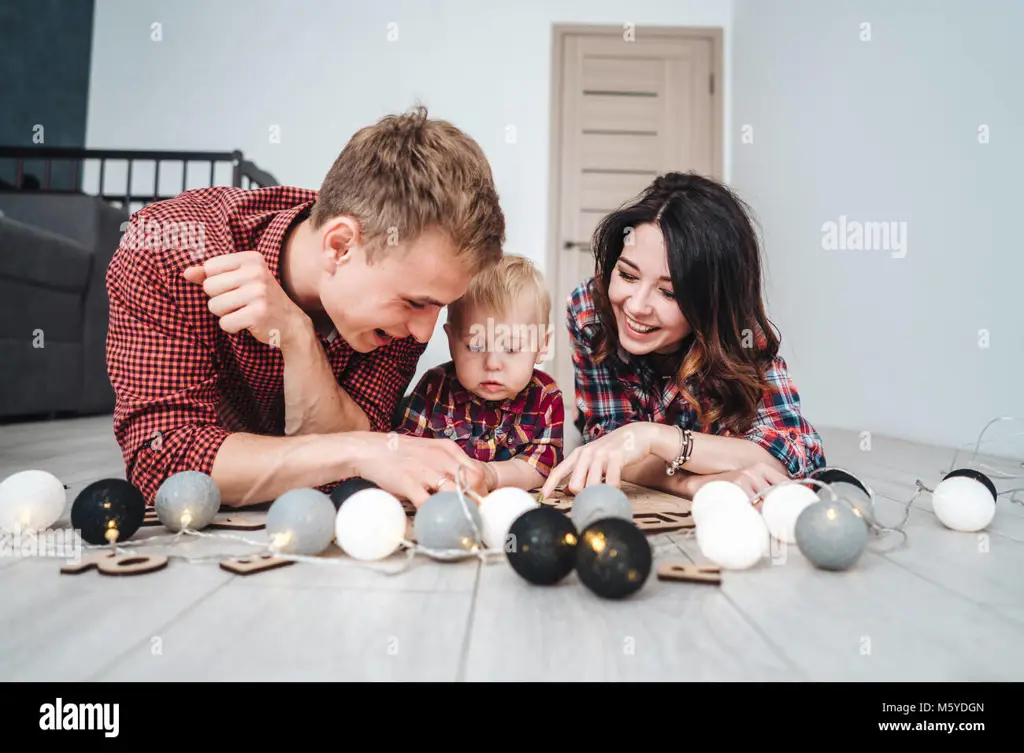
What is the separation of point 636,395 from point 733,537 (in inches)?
29.6

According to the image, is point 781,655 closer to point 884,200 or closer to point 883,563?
point 883,563

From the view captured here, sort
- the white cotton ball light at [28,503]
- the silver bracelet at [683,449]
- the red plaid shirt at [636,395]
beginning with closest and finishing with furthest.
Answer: the white cotton ball light at [28,503], the silver bracelet at [683,449], the red plaid shirt at [636,395]

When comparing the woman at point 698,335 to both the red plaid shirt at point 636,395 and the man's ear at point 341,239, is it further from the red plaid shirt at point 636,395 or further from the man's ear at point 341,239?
the man's ear at point 341,239

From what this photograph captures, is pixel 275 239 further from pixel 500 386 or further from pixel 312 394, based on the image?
pixel 500 386

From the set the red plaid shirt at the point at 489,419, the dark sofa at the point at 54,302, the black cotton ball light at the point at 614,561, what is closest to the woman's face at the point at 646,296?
the red plaid shirt at the point at 489,419

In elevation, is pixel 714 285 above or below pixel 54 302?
below

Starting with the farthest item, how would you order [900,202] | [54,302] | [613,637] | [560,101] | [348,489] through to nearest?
[560,101] < [54,302] < [900,202] < [348,489] < [613,637]

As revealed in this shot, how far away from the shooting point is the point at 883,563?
829mm

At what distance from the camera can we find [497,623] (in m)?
0.59

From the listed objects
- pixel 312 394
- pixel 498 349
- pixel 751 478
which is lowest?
pixel 751 478

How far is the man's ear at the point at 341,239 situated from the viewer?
1021mm

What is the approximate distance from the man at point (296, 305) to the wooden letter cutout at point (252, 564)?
208mm

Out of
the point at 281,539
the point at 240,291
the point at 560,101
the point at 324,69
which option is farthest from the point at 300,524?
the point at 324,69

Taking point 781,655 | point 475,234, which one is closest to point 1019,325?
point 475,234
